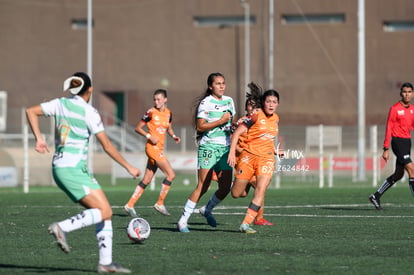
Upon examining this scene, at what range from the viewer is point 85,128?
432 inches

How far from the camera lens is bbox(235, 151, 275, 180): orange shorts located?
51.0 feet

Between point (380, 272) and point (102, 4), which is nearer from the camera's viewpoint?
point (380, 272)

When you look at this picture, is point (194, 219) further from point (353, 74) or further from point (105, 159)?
point (353, 74)

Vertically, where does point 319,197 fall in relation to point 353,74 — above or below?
below

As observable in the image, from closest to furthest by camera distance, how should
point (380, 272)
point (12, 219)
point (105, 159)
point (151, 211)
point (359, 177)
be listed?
point (380, 272) < point (12, 219) < point (151, 211) < point (359, 177) < point (105, 159)

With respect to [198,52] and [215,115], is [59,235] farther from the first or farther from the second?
[198,52]

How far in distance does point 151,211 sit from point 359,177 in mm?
19424

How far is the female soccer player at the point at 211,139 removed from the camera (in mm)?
15656

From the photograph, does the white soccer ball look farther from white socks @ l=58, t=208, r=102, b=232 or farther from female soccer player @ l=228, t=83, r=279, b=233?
white socks @ l=58, t=208, r=102, b=232

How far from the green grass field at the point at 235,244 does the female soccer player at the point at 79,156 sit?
1.59 ft

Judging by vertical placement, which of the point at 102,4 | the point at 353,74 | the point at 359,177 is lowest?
the point at 359,177

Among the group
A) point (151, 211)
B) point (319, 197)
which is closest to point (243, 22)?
point (319, 197)

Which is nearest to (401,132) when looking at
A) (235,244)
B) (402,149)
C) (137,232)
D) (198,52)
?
(402,149)

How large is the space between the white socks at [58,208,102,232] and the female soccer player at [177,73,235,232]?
193 inches
